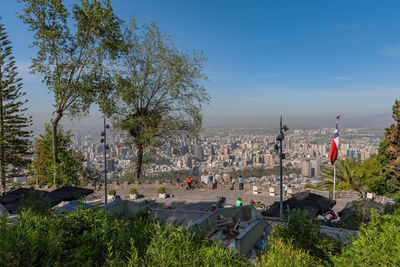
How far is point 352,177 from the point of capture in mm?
20766

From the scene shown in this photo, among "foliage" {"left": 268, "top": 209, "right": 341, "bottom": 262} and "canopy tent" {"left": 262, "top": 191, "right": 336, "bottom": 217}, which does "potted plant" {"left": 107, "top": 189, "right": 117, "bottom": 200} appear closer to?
"canopy tent" {"left": 262, "top": 191, "right": 336, "bottom": 217}

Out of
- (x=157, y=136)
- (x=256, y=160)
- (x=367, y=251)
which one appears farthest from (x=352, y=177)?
(x=256, y=160)

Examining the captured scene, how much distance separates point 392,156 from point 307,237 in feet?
52.2

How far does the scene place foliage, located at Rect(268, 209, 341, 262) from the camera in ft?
21.2

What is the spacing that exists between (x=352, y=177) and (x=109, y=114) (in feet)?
71.5

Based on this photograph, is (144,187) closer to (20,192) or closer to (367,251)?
(20,192)

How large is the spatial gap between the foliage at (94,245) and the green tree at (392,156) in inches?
688

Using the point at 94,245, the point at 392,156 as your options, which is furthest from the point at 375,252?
the point at 392,156

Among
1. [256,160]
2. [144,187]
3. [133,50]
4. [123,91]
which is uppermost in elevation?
[133,50]

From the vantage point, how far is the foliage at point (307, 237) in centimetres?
646

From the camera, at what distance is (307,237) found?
668 centimetres

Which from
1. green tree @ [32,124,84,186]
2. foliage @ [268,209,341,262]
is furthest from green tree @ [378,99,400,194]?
green tree @ [32,124,84,186]

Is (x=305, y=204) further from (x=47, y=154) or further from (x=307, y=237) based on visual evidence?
(x=47, y=154)

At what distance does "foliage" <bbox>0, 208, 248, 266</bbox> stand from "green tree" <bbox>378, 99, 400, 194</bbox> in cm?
1748
